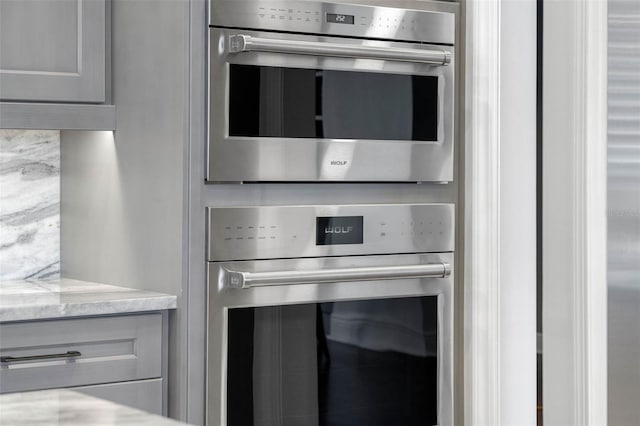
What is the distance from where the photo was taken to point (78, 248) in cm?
259

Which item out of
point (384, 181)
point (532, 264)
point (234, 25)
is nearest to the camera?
point (234, 25)

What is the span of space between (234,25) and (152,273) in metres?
0.61

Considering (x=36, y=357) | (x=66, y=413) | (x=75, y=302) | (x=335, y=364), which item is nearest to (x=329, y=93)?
(x=335, y=364)

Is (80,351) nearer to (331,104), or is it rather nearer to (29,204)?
(29,204)

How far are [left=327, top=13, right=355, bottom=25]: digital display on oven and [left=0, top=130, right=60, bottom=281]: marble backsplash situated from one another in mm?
918

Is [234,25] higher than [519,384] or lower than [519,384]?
higher

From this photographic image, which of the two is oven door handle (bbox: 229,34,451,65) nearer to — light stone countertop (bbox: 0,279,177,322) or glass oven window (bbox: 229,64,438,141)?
glass oven window (bbox: 229,64,438,141)

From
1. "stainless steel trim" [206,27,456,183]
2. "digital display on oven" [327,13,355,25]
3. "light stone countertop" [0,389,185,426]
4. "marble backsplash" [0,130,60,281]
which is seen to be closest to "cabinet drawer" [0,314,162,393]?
"stainless steel trim" [206,27,456,183]

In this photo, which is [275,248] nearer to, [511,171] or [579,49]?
[511,171]

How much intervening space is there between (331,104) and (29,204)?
955mm

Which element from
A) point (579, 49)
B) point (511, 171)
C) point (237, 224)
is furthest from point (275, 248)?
point (579, 49)

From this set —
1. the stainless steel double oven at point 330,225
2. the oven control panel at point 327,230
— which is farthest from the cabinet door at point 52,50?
the oven control panel at point 327,230

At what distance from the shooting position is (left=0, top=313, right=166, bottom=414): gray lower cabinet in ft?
6.64

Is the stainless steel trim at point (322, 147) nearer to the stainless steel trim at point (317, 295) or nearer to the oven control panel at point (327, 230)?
the oven control panel at point (327, 230)
